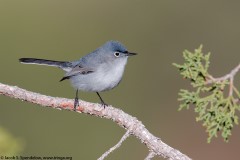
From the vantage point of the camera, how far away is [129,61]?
10.8 meters

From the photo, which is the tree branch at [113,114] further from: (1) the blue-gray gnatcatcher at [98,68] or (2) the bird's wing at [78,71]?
(2) the bird's wing at [78,71]

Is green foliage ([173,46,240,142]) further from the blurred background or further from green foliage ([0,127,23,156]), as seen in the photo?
the blurred background

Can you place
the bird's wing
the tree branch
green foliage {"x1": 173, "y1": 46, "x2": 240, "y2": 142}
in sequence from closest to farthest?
green foliage {"x1": 173, "y1": 46, "x2": 240, "y2": 142}
the tree branch
the bird's wing

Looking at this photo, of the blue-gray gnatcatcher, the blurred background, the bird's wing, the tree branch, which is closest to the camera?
the tree branch

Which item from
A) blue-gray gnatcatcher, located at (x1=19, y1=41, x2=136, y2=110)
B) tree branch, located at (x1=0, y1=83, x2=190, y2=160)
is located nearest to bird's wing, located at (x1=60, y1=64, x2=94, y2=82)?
blue-gray gnatcatcher, located at (x1=19, y1=41, x2=136, y2=110)

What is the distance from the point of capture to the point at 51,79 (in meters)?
9.55

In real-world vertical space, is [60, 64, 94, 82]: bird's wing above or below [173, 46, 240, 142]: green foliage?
above

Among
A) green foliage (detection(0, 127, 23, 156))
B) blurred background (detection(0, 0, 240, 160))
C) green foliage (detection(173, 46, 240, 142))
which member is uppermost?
blurred background (detection(0, 0, 240, 160))

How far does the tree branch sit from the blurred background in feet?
11.7

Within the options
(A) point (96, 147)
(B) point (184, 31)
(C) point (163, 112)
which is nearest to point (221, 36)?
(B) point (184, 31)

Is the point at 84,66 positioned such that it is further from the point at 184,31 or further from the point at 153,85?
the point at 184,31

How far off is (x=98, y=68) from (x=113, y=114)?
5.55 ft

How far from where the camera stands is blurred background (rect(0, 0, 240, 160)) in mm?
8688

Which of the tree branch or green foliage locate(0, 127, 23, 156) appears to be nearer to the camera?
green foliage locate(0, 127, 23, 156)
